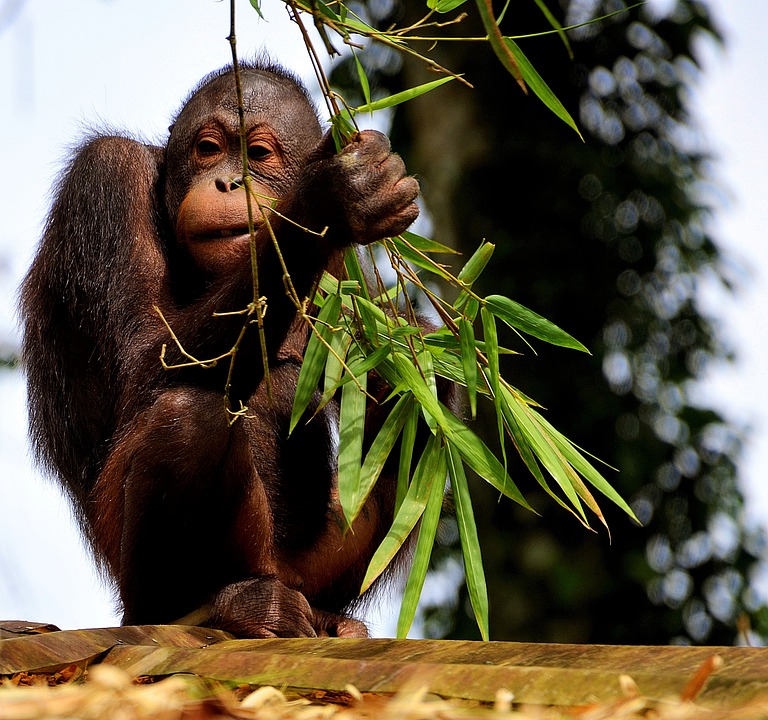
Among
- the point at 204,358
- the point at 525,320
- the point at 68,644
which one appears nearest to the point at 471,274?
the point at 525,320

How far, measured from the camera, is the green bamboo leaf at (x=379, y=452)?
2.39 m

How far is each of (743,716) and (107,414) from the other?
7.81 ft

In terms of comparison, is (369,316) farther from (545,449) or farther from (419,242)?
(545,449)

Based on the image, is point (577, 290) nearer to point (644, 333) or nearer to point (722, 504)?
point (644, 333)

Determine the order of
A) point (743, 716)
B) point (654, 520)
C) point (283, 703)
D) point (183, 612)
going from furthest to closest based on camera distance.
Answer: point (654, 520) → point (183, 612) → point (283, 703) → point (743, 716)

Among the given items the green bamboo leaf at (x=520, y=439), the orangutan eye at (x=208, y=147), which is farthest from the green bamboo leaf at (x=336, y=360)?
the orangutan eye at (x=208, y=147)

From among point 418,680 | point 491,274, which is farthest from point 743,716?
point 491,274

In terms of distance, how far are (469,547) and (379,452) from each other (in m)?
0.28

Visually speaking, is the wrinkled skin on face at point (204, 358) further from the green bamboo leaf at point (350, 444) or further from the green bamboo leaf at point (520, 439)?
the green bamboo leaf at point (520, 439)

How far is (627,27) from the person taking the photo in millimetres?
7219

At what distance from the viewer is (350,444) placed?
2.43 metres

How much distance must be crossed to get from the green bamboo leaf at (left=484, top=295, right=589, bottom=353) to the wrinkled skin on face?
0.26 metres

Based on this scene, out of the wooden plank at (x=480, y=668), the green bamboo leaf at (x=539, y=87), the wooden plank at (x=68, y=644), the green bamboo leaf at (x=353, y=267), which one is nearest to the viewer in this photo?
the wooden plank at (x=480, y=668)

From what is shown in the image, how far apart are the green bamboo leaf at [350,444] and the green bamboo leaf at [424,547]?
0.53 feet
